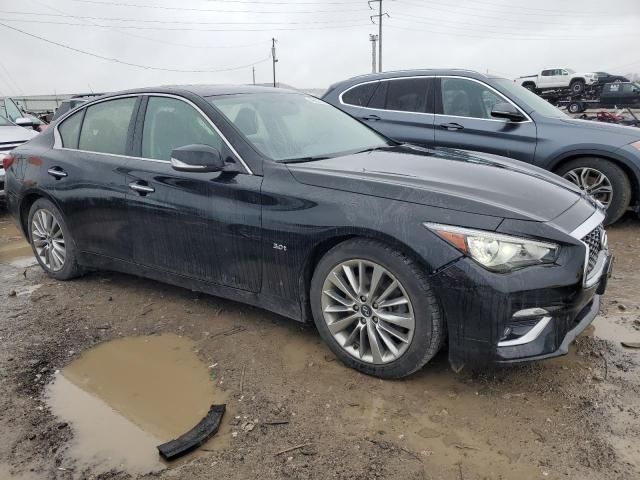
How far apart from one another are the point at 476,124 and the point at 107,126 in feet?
12.8

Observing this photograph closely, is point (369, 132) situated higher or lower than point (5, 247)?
higher

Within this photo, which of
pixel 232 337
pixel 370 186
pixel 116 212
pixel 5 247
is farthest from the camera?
pixel 5 247

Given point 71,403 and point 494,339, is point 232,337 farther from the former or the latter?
point 494,339

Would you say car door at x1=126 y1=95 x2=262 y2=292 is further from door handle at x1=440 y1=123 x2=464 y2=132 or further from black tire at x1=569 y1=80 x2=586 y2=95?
black tire at x1=569 y1=80 x2=586 y2=95

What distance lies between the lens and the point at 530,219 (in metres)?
2.64

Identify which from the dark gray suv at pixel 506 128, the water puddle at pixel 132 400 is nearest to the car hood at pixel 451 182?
the water puddle at pixel 132 400

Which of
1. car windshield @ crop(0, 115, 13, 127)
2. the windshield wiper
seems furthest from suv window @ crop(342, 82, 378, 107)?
car windshield @ crop(0, 115, 13, 127)

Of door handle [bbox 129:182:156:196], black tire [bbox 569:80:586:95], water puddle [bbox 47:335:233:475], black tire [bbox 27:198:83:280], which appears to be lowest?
water puddle [bbox 47:335:233:475]

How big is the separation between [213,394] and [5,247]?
15.3 feet

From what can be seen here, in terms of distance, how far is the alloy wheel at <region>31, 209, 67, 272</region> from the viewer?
4727 millimetres

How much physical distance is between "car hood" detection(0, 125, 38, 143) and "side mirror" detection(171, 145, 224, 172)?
21.9 feet

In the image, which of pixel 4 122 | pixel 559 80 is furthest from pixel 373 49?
pixel 4 122

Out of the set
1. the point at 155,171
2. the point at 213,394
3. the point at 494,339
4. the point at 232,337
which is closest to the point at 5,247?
the point at 155,171

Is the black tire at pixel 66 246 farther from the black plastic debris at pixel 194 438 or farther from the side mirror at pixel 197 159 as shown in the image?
the black plastic debris at pixel 194 438
